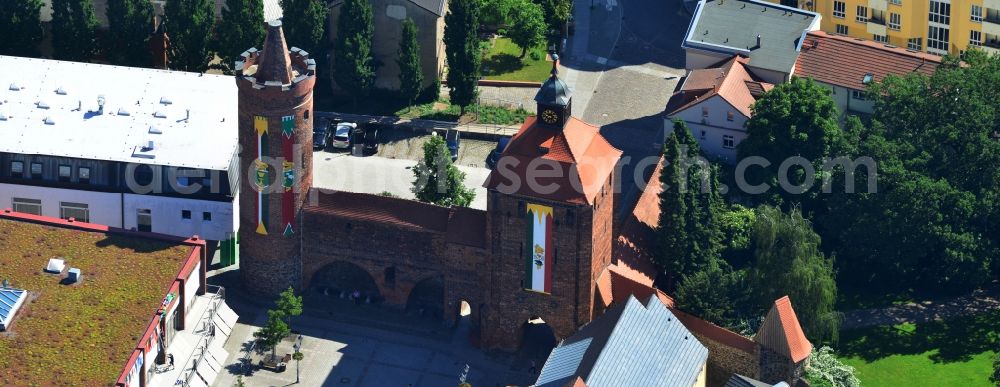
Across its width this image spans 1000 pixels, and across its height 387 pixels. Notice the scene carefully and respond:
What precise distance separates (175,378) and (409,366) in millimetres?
18103

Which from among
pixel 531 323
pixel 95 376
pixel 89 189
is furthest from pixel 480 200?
pixel 95 376

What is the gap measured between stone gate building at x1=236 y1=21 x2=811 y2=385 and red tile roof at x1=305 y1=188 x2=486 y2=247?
8cm

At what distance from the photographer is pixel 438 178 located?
18600 cm

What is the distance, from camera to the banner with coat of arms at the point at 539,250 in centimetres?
17150

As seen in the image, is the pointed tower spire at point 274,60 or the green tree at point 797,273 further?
the green tree at point 797,273

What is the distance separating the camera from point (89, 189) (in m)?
182

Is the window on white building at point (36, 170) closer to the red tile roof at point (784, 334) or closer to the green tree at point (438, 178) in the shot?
the green tree at point (438, 178)

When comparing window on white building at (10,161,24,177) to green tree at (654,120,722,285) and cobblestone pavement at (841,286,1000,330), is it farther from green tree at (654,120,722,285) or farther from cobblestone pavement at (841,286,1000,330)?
cobblestone pavement at (841,286,1000,330)

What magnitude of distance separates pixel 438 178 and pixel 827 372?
3476 centimetres

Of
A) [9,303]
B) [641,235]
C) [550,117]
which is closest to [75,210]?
[9,303]

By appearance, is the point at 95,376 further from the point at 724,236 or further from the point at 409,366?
the point at 724,236

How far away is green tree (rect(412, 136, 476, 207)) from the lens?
186 metres

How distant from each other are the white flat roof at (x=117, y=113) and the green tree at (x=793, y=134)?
1693 inches

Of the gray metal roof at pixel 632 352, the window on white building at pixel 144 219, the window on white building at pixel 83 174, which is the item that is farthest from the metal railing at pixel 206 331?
Result: the gray metal roof at pixel 632 352
